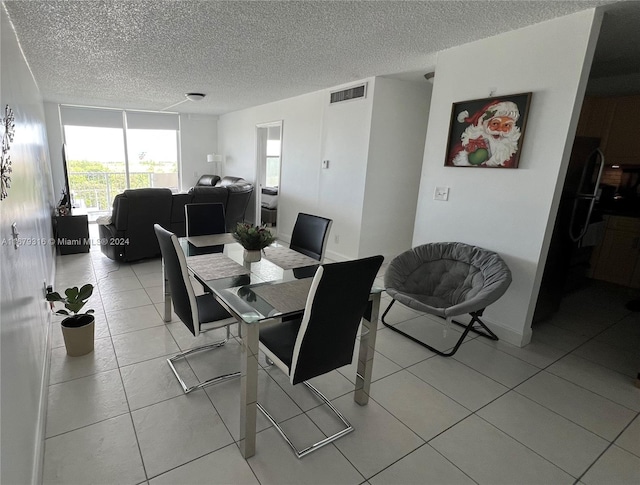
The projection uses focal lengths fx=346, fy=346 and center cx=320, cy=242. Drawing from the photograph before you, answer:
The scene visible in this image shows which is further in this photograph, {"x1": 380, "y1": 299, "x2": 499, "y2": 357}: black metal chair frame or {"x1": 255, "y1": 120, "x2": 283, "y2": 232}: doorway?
{"x1": 255, "y1": 120, "x2": 283, "y2": 232}: doorway

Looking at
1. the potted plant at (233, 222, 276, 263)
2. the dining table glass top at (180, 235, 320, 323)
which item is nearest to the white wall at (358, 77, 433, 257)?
the dining table glass top at (180, 235, 320, 323)

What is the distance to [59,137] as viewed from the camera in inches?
Result: 267

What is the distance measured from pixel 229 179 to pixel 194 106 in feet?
A: 5.02

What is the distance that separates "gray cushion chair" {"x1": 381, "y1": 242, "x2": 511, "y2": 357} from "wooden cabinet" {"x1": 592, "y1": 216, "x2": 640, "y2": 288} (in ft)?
8.40

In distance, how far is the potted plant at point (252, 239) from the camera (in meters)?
2.36

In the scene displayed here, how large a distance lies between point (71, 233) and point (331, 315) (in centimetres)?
447

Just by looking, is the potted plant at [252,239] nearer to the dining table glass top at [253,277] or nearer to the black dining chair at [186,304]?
the dining table glass top at [253,277]

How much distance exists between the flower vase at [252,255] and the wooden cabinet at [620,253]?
429 centimetres

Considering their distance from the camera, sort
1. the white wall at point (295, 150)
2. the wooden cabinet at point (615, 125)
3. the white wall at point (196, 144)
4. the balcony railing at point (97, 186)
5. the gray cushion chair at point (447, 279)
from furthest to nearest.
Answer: the white wall at point (196, 144)
the balcony railing at point (97, 186)
the white wall at point (295, 150)
the wooden cabinet at point (615, 125)
the gray cushion chair at point (447, 279)

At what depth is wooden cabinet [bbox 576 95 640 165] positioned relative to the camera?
3.92 metres

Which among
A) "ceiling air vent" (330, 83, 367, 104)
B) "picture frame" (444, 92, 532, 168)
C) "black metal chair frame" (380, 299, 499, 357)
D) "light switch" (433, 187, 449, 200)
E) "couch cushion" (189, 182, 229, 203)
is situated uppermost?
"ceiling air vent" (330, 83, 367, 104)

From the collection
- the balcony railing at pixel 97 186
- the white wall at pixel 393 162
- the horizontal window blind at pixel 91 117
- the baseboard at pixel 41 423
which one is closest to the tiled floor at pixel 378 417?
the baseboard at pixel 41 423

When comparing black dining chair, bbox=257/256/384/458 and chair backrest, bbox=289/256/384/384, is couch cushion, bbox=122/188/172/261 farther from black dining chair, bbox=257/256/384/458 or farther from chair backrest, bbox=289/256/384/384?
chair backrest, bbox=289/256/384/384

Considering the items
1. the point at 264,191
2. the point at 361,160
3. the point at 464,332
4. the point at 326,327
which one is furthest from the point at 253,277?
the point at 264,191
